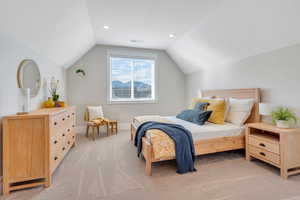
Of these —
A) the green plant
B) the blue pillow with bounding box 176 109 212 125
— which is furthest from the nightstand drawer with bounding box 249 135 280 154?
the blue pillow with bounding box 176 109 212 125

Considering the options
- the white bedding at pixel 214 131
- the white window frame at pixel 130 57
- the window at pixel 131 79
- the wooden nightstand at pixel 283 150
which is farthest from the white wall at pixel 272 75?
the window at pixel 131 79

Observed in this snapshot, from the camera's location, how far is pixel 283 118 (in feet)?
7.20

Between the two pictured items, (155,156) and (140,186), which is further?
(155,156)

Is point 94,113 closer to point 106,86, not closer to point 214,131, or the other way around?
point 106,86

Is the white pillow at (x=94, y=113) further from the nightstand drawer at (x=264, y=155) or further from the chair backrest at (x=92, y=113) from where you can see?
the nightstand drawer at (x=264, y=155)

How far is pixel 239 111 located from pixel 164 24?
2.38 metres

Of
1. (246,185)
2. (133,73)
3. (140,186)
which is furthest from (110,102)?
(246,185)

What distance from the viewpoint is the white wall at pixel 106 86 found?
14.4ft

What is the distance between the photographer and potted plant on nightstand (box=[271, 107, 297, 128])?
2.16 meters

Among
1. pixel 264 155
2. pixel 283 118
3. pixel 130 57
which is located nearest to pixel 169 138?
pixel 264 155

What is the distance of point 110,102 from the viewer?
465 centimetres

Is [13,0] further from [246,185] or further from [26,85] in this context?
[246,185]

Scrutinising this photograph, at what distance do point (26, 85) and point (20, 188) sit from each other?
1417 mm

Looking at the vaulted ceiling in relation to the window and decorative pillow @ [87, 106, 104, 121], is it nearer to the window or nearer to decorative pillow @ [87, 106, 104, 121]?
the window
